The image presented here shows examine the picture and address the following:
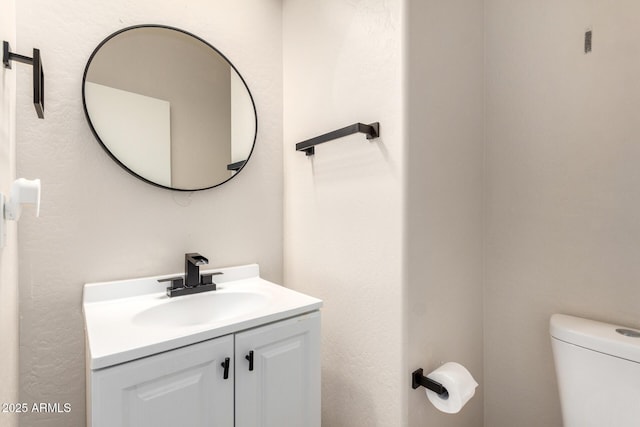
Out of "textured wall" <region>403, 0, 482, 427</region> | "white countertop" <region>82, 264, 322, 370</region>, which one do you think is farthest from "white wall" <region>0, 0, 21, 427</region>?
"textured wall" <region>403, 0, 482, 427</region>

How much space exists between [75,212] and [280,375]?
2.85 feet

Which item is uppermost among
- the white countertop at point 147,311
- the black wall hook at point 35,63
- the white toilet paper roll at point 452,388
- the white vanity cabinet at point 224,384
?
the black wall hook at point 35,63

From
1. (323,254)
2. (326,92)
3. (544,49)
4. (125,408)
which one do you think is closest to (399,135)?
(326,92)

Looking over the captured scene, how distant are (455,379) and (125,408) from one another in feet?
3.04

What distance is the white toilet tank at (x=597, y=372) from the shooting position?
89cm

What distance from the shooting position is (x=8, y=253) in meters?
0.81

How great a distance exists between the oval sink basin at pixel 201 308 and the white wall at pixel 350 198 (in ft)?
1.04

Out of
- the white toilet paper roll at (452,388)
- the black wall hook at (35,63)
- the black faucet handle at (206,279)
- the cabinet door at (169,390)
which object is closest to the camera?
the cabinet door at (169,390)

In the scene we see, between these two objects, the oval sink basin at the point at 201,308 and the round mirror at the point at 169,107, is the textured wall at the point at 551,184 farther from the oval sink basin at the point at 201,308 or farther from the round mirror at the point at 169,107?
the round mirror at the point at 169,107

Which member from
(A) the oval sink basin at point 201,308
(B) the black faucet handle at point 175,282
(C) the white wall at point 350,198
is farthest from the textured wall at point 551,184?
(B) the black faucet handle at point 175,282

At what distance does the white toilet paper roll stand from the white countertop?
46 cm

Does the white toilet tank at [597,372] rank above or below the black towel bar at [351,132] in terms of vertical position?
below

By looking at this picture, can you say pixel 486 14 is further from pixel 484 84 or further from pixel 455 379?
pixel 455 379

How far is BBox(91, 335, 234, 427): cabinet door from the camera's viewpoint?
0.68 metres
